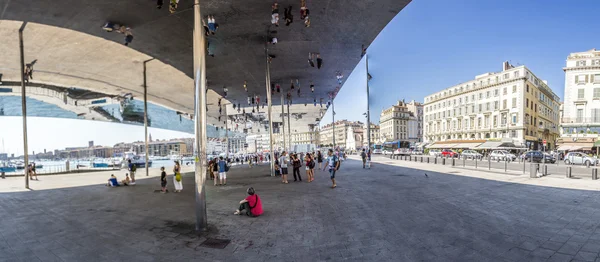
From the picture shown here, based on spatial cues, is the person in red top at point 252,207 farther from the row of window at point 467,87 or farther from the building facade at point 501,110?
the row of window at point 467,87

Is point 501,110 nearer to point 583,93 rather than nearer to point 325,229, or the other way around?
point 583,93

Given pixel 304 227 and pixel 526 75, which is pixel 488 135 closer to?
pixel 526 75

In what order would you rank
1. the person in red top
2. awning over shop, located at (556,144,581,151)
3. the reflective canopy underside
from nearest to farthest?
the person in red top → the reflective canopy underside → awning over shop, located at (556,144,581,151)

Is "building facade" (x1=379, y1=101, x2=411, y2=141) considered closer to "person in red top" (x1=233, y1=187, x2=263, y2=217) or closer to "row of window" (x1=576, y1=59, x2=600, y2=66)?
"row of window" (x1=576, y1=59, x2=600, y2=66)

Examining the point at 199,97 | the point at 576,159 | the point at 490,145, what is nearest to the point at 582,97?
the point at 490,145

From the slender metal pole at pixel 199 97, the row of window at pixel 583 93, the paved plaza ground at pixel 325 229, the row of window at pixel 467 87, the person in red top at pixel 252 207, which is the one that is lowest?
the paved plaza ground at pixel 325 229

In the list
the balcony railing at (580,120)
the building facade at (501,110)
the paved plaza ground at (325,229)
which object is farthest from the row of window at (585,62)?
the paved plaza ground at (325,229)

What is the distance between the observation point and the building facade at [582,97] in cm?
4028

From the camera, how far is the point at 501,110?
5222 centimetres

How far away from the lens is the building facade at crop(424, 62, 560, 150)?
49.0 meters

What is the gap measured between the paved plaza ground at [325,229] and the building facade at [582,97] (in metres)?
48.1

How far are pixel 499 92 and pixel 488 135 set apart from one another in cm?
942

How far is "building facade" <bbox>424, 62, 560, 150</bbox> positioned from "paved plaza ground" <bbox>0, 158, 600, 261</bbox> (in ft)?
169

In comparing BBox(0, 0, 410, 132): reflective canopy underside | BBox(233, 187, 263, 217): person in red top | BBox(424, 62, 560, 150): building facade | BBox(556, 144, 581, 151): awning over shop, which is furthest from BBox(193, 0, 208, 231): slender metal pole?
BBox(424, 62, 560, 150): building facade
